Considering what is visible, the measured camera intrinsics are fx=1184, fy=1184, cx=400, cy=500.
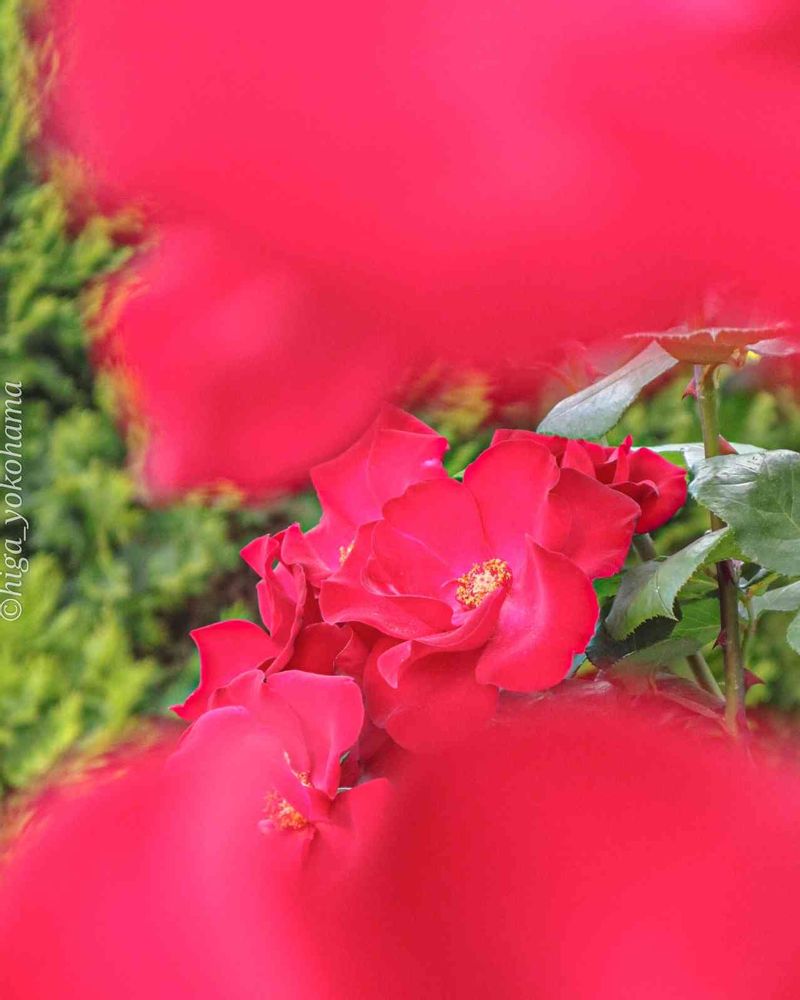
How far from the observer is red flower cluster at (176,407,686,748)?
0.69 ft

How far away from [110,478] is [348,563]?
0.74m

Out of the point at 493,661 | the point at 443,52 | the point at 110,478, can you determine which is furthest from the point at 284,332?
the point at 110,478

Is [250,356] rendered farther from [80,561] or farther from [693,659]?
[80,561]

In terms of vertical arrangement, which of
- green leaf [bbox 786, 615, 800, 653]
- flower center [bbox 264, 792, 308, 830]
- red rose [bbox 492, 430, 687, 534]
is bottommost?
green leaf [bbox 786, 615, 800, 653]

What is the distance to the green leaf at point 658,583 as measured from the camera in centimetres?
26

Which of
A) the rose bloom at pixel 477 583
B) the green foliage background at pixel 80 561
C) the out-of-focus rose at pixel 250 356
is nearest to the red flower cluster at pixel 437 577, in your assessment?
the rose bloom at pixel 477 583

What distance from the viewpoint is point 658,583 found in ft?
0.89

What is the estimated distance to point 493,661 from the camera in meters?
0.21

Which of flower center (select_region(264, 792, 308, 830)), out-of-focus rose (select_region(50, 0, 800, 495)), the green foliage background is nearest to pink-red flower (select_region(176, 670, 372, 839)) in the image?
flower center (select_region(264, 792, 308, 830))

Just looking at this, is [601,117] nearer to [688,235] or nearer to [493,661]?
[688,235]

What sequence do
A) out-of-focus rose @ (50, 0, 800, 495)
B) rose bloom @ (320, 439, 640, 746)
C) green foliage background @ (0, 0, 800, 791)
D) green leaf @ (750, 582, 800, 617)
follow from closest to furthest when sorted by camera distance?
out-of-focus rose @ (50, 0, 800, 495)
rose bloom @ (320, 439, 640, 746)
green leaf @ (750, 582, 800, 617)
green foliage background @ (0, 0, 800, 791)

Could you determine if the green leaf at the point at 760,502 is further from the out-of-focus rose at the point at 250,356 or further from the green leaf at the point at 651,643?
the out-of-focus rose at the point at 250,356

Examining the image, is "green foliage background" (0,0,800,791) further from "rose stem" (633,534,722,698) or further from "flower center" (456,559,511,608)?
"flower center" (456,559,511,608)

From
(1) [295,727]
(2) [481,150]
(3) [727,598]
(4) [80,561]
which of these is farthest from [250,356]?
(4) [80,561]
